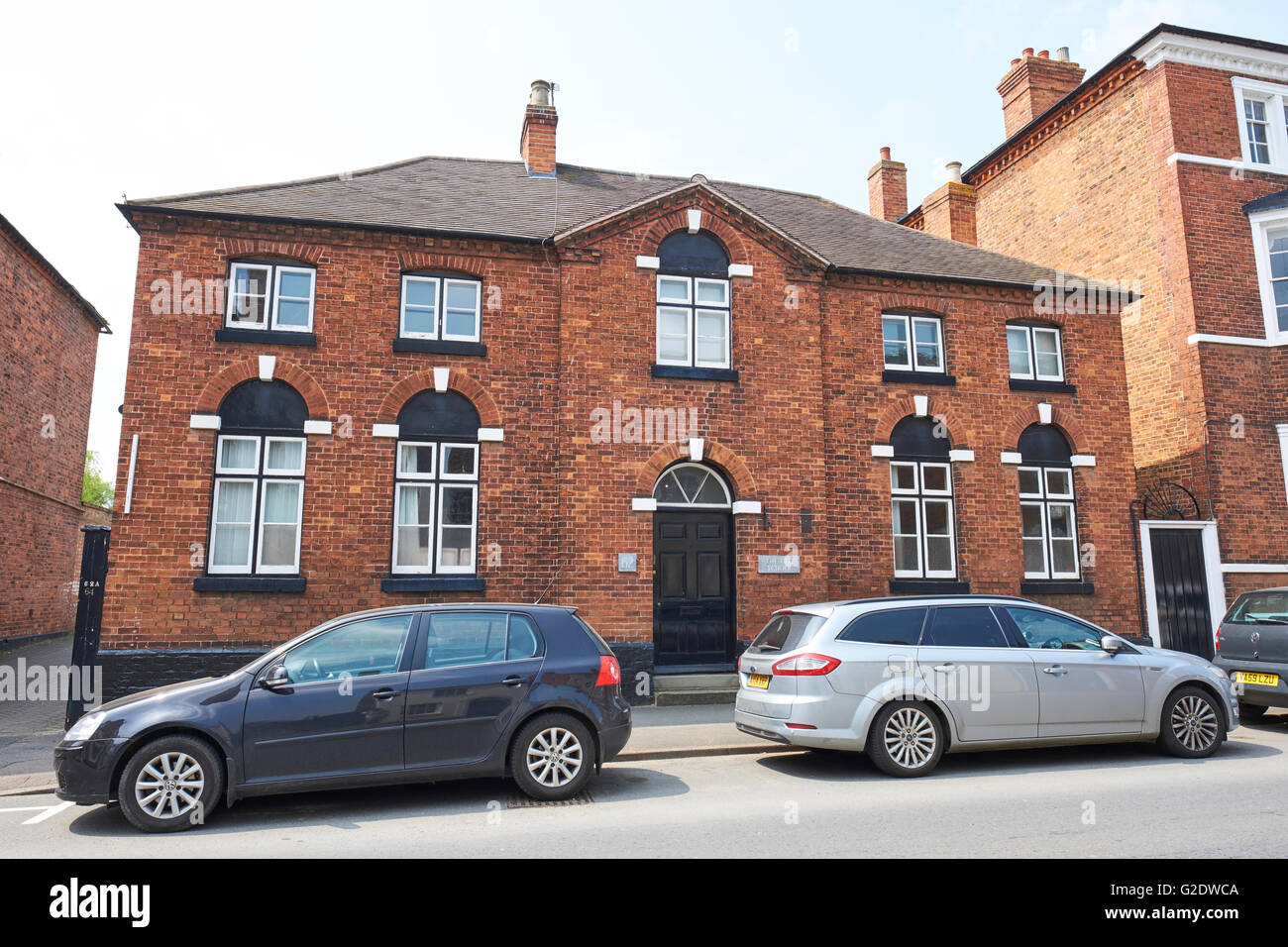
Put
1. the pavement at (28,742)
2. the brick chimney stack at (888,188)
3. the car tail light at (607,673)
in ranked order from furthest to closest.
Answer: the brick chimney stack at (888,188), the pavement at (28,742), the car tail light at (607,673)

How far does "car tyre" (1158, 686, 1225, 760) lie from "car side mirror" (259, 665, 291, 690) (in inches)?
323

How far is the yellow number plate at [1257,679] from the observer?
31.9 feet

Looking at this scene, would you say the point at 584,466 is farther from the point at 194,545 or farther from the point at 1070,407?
the point at 1070,407

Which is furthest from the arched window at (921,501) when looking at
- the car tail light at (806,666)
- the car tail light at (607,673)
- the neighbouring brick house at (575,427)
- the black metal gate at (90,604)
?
the black metal gate at (90,604)

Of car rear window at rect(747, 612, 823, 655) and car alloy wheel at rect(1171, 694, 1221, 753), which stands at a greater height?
car rear window at rect(747, 612, 823, 655)

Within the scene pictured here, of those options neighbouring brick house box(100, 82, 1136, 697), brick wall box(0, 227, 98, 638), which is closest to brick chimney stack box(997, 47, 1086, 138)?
neighbouring brick house box(100, 82, 1136, 697)

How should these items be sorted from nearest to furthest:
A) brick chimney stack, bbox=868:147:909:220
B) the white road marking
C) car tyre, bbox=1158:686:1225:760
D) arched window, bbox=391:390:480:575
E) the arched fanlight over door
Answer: the white road marking
car tyre, bbox=1158:686:1225:760
arched window, bbox=391:390:480:575
the arched fanlight over door
brick chimney stack, bbox=868:147:909:220

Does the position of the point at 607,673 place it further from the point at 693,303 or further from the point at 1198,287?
the point at 1198,287

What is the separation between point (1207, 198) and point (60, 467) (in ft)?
87.8

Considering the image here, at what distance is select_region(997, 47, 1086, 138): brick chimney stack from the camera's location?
20500mm

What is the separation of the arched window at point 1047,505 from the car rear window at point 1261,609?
352 centimetres

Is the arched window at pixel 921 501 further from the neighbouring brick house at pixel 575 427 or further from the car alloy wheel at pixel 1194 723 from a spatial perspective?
the car alloy wheel at pixel 1194 723

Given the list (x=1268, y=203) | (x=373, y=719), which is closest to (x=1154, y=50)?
(x=1268, y=203)

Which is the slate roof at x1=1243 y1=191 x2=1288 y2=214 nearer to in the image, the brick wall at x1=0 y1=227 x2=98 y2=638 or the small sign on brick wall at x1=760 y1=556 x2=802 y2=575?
the small sign on brick wall at x1=760 y1=556 x2=802 y2=575
